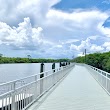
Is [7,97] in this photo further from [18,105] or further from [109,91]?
[109,91]

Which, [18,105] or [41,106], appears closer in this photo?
[18,105]

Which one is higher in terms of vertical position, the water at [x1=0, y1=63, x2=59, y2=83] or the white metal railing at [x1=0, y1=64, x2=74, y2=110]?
the white metal railing at [x1=0, y1=64, x2=74, y2=110]

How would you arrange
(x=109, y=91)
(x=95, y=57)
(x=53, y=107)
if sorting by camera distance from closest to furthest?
(x=53, y=107), (x=109, y=91), (x=95, y=57)

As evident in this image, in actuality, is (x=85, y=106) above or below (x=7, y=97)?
below

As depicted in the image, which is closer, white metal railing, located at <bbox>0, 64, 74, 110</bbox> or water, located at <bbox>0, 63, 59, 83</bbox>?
white metal railing, located at <bbox>0, 64, 74, 110</bbox>

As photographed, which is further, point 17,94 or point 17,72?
point 17,72

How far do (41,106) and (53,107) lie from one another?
426 millimetres

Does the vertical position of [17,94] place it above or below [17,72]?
above

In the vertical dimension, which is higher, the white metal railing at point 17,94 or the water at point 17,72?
the white metal railing at point 17,94

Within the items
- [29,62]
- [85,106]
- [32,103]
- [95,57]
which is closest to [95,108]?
[85,106]

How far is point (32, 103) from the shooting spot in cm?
873

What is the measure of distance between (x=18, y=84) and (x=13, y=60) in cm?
12248

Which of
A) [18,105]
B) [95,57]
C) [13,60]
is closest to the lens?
[18,105]

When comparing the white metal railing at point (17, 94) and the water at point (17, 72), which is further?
the water at point (17, 72)
